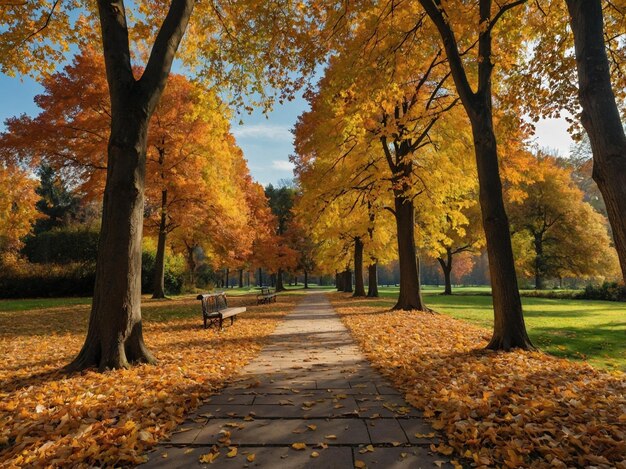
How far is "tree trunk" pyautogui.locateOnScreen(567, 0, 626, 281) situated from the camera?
12.4 ft

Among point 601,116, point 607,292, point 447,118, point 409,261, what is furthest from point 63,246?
point 607,292

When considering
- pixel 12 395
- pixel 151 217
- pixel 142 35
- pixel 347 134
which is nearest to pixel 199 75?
pixel 142 35

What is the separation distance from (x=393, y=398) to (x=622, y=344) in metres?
7.52

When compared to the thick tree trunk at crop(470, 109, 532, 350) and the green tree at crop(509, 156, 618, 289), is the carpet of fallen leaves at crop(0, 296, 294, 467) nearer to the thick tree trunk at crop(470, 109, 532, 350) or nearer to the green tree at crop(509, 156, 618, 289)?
the thick tree trunk at crop(470, 109, 532, 350)

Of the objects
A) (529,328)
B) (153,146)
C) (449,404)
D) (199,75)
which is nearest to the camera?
(449,404)

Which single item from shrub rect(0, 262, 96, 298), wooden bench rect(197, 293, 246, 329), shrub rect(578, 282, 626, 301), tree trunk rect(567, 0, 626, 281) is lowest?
shrub rect(578, 282, 626, 301)

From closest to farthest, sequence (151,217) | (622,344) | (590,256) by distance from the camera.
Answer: (622,344) < (151,217) < (590,256)

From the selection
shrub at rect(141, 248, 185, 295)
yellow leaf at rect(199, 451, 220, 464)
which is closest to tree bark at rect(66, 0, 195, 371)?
yellow leaf at rect(199, 451, 220, 464)

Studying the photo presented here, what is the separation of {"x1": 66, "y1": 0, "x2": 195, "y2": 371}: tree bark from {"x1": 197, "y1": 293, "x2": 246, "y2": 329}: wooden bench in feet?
13.5

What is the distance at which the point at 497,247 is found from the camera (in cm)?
695

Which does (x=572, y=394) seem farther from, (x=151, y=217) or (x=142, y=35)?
(x=151, y=217)

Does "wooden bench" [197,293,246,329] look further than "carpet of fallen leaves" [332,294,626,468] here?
Yes

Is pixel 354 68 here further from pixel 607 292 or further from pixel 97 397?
pixel 607 292

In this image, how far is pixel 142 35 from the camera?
8.77 metres
